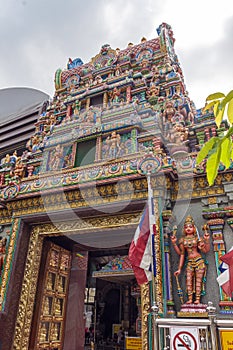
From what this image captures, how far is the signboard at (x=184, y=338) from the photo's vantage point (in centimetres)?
343

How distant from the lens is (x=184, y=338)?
138 inches

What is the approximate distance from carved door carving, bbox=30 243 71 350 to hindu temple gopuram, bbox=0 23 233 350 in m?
0.03

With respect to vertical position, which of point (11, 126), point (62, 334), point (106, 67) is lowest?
point (62, 334)

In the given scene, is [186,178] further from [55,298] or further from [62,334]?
[62,334]

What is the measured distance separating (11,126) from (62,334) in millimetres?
9371

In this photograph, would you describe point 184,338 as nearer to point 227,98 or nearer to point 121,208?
point 227,98

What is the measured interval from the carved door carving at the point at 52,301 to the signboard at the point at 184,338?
5108 mm

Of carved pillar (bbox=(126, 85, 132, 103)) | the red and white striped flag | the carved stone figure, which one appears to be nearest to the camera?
the red and white striped flag

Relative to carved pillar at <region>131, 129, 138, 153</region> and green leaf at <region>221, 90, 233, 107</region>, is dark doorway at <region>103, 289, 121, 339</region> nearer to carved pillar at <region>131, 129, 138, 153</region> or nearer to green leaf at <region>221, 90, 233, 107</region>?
carved pillar at <region>131, 129, 138, 153</region>

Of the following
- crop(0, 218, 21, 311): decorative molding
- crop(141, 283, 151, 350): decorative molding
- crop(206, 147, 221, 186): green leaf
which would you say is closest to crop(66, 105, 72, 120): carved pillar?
crop(0, 218, 21, 311): decorative molding

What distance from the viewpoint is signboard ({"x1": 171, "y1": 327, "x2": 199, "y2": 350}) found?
3.43 m

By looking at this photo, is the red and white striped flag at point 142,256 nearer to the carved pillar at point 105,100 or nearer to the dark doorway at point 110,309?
the carved pillar at point 105,100

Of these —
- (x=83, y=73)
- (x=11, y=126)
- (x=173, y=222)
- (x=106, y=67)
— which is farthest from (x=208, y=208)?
(x=11, y=126)

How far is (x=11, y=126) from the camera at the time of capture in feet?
45.4
